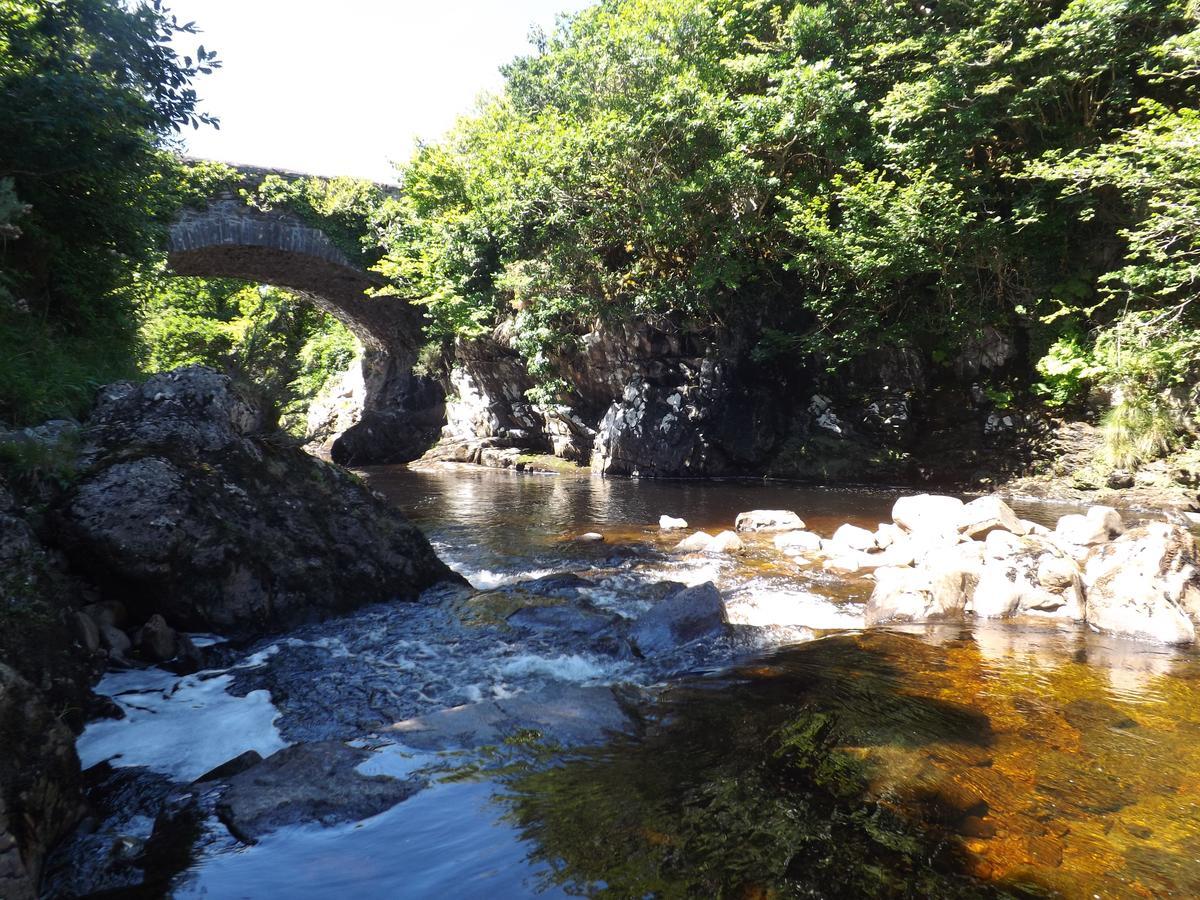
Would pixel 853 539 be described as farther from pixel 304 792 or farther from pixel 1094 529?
pixel 304 792

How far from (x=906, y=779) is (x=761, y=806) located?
2.75 ft

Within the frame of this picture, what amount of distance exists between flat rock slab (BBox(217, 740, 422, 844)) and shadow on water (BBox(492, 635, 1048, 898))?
25.8 inches

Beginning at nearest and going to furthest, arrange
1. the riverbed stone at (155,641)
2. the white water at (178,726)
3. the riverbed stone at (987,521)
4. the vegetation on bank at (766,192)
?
1. the white water at (178,726)
2. the riverbed stone at (155,641)
3. the vegetation on bank at (766,192)
4. the riverbed stone at (987,521)

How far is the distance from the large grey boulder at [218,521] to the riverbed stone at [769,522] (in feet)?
17.1

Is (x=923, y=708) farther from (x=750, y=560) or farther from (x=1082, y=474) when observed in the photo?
(x=1082, y=474)

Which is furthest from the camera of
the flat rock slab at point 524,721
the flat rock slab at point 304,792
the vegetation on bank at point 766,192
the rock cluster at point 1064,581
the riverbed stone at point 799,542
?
the riverbed stone at point 799,542

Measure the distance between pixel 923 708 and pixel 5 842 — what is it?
4608 mm

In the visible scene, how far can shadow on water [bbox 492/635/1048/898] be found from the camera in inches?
105

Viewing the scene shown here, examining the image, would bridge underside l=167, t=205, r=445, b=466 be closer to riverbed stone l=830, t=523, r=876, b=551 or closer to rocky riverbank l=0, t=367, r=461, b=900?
rocky riverbank l=0, t=367, r=461, b=900

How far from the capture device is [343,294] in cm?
2616

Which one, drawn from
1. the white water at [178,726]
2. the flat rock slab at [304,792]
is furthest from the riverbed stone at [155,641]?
the flat rock slab at [304,792]

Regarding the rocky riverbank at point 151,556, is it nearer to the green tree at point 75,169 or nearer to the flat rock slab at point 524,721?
the green tree at point 75,169

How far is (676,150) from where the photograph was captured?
51.4ft

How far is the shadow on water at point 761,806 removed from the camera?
2660mm
